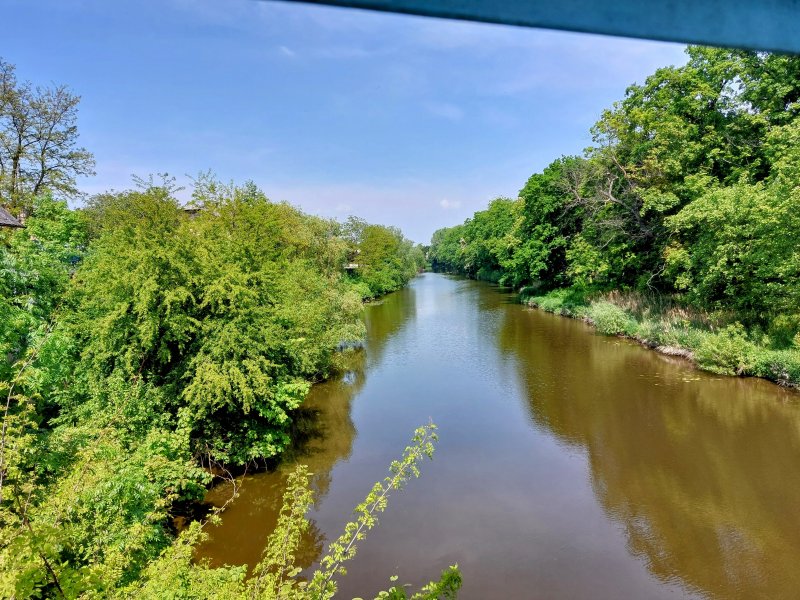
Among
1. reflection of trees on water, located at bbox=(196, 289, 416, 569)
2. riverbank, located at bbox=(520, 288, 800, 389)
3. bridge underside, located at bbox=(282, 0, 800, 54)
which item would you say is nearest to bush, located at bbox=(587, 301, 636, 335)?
riverbank, located at bbox=(520, 288, 800, 389)

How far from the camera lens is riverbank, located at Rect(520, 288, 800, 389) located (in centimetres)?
1434

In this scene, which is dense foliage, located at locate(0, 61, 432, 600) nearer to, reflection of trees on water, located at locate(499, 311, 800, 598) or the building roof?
the building roof

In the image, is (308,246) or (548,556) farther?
(308,246)

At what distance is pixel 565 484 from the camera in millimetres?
10312

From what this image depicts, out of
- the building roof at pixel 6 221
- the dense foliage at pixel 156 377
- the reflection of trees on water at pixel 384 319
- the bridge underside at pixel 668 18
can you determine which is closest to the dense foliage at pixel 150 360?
the dense foliage at pixel 156 377

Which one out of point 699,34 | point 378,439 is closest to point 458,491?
point 378,439

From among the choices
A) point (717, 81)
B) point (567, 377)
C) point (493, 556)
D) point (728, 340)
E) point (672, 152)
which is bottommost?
point (493, 556)

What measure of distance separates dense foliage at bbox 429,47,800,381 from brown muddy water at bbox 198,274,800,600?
315 centimetres

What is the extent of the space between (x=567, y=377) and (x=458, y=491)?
8.96 meters

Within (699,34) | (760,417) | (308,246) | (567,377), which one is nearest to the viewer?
(699,34)

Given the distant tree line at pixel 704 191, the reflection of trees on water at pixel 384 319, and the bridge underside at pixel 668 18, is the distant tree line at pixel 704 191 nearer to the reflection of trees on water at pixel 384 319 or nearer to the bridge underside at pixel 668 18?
the reflection of trees on water at pixel 384 319

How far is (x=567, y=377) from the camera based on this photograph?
683 inches

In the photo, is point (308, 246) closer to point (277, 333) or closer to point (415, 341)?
point (415, 341)

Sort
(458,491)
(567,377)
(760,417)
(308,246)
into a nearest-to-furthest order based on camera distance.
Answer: (458,491)
(760,417)
(567,377)
(308,246)
